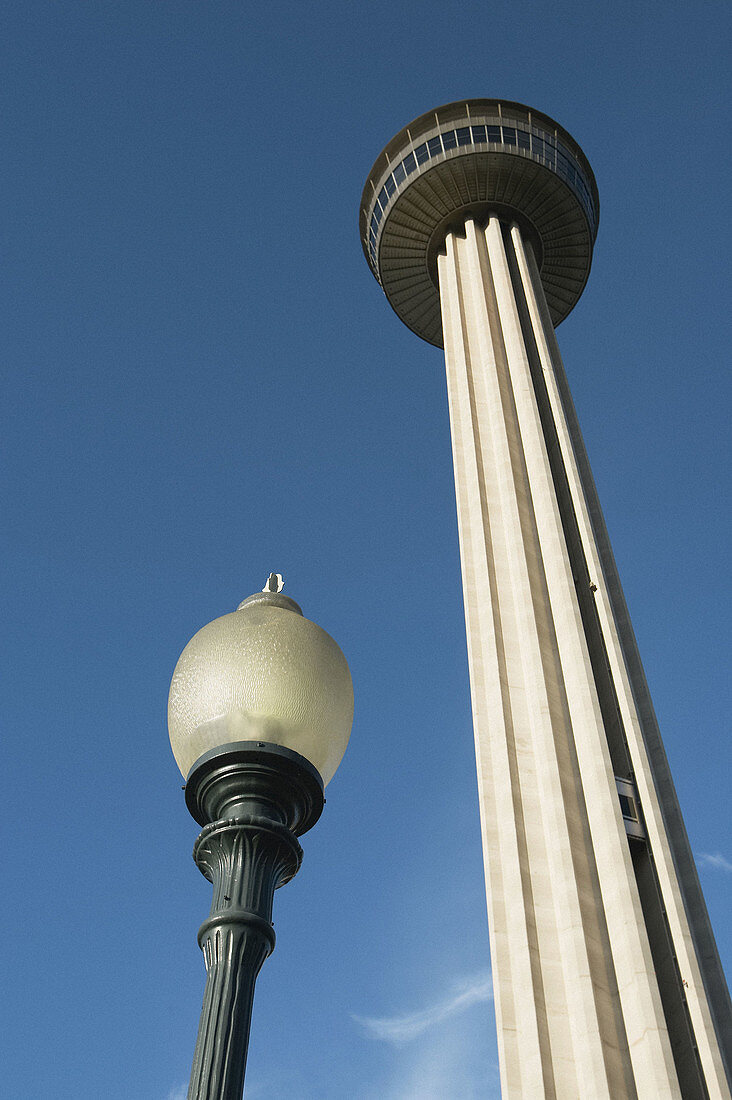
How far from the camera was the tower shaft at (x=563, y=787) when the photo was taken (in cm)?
1384

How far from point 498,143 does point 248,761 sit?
29.0 meters

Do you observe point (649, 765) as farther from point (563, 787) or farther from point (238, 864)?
point (238, 864)

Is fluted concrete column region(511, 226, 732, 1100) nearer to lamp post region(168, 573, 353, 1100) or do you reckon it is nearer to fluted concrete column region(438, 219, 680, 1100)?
fluted concrete column region(438, 219, 680, 1100)

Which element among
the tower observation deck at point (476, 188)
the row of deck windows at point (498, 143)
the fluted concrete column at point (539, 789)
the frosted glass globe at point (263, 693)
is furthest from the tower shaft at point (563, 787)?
the frosted glass globe at point (263, 693)

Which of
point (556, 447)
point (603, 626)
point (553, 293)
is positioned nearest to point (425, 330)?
point (553, 293)

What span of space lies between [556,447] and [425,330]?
12.7 m

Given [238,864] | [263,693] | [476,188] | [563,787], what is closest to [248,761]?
[263,693]

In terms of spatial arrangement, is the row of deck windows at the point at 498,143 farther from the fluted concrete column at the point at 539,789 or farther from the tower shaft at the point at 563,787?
the fluted concrete column at the point at 539,789

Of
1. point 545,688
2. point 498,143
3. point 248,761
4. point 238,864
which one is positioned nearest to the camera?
point 238,864

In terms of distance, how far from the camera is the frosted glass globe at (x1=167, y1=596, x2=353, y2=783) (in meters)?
6.20

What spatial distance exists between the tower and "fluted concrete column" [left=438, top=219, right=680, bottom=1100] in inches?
1.3

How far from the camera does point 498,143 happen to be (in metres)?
31.6

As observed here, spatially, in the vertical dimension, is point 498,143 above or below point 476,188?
above

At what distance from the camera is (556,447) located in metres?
24.7
